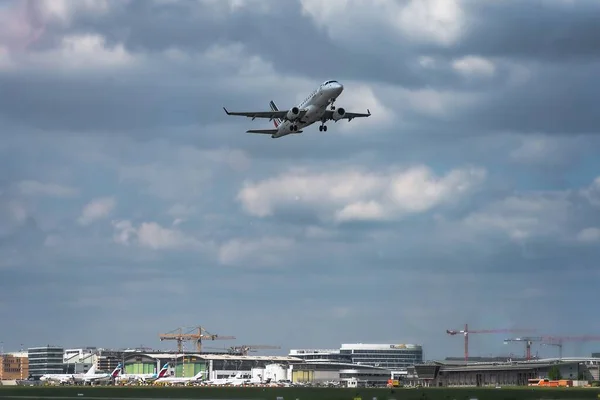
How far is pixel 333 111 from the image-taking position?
156125mm

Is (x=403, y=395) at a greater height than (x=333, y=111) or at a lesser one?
lesser

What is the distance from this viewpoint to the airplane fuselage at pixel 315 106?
149375mm

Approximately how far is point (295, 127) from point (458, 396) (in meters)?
48.3

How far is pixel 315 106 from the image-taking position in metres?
152

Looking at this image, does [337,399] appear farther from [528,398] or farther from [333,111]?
[333,111]

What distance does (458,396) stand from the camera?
6230 inches

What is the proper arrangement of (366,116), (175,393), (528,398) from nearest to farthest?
(528,398) < (366,116) < (175,393)

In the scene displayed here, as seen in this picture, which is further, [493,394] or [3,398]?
[3,398]

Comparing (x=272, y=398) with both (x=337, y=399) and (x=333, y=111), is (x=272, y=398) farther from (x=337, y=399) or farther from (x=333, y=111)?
(x=333, y=111)

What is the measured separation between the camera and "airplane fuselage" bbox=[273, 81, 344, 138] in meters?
149

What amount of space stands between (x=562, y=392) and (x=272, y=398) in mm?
44179

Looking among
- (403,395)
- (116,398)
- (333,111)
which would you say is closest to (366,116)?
(333,111)

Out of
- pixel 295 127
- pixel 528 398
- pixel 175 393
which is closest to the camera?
pixel 528 398

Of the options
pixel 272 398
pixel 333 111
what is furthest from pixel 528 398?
pixel 333 111
